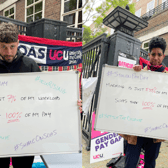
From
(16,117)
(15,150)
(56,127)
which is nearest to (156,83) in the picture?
(56,127)

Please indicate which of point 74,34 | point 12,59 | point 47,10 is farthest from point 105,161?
point 47,10

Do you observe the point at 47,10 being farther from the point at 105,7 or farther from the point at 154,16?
the point at 154,16

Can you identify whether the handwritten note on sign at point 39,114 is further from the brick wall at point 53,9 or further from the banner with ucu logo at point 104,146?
the brick wall at point 53,9

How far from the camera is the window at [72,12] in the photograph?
6956 mm

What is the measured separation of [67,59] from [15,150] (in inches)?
155

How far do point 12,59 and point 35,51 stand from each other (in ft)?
10.8

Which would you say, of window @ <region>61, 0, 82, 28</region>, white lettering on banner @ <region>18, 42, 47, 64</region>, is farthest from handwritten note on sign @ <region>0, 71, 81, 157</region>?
window @ <region>61, 0, 82, 28</region>

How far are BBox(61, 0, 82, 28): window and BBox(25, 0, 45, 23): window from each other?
114 cm

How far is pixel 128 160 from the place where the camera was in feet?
6.23

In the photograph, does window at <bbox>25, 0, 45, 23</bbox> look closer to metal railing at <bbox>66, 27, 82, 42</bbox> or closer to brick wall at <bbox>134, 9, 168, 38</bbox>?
metal railing at <bbox>66, 27, 82, 42</bbox>

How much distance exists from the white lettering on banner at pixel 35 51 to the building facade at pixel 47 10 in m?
2.63

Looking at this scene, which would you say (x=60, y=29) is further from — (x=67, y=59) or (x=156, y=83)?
(x=156, y=83)

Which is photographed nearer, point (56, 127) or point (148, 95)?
point (56, 127)

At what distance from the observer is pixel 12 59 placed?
5.38 ft
